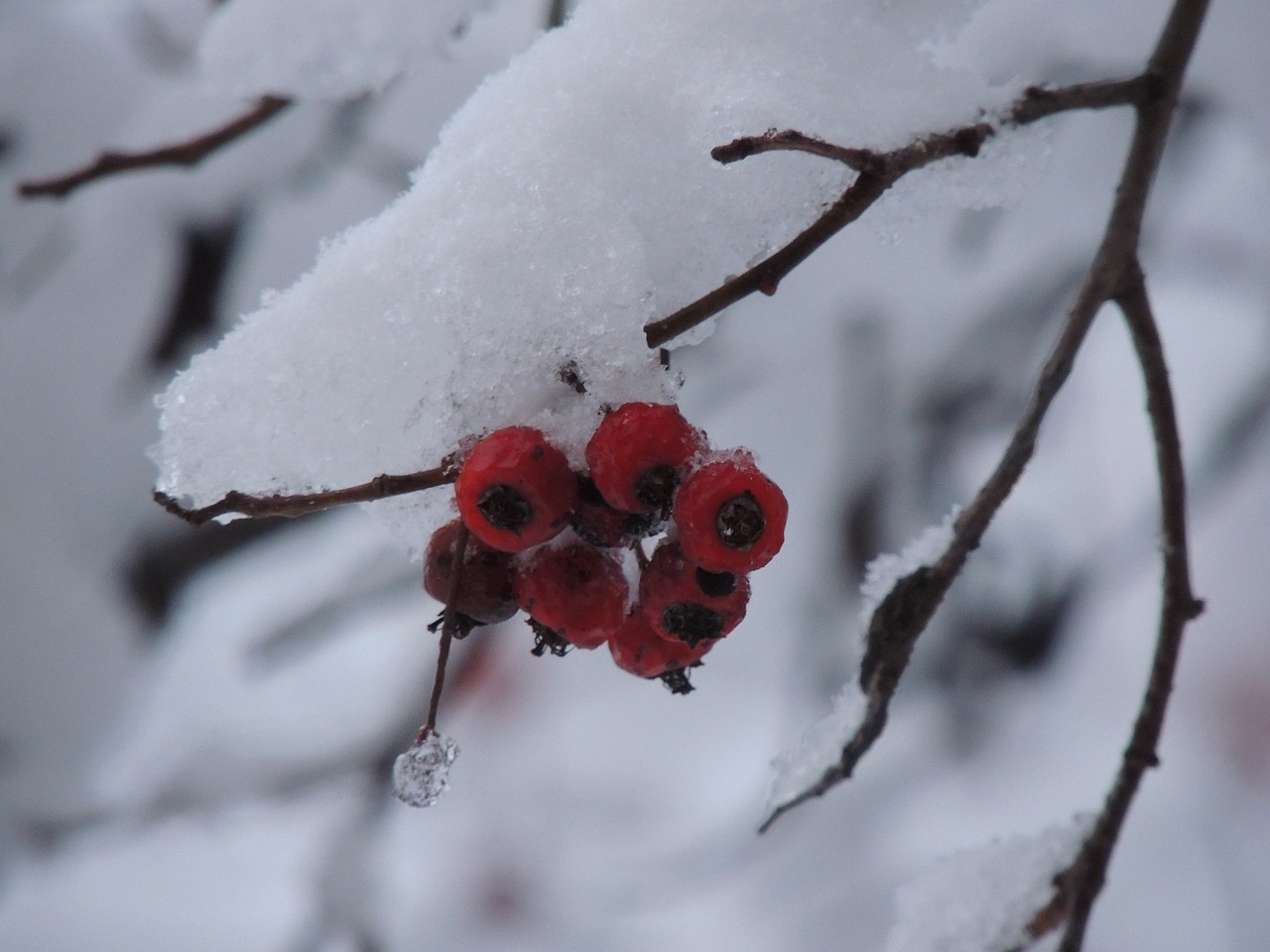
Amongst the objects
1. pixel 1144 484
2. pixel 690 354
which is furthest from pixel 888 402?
pixel 1144 484

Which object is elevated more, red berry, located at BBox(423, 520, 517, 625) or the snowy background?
red berry, located at BBox(423, 520, 517, 625)

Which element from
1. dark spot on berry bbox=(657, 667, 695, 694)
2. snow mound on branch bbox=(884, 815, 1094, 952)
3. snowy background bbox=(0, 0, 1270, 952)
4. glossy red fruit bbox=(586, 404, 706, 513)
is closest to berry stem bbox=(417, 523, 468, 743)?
glossy red fruit bbox=(586, 404, 706, 513)

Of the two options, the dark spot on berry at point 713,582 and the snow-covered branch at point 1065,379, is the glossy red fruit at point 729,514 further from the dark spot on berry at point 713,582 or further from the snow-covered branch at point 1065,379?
the snow-covered branch at point 1065,379

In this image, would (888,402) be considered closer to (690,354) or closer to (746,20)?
(690,354)

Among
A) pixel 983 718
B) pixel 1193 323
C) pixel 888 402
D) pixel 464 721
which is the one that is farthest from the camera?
pixel 464 721

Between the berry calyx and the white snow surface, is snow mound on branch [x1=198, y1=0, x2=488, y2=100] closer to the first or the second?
the berry calyx

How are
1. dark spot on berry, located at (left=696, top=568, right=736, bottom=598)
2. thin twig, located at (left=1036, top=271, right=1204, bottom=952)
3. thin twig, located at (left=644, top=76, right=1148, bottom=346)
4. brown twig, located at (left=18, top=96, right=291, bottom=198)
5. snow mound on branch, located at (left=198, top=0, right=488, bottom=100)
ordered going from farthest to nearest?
brown twig, located at (left=18, top=96, right=291, bottom=198) → snow mound on branch, located at (left=198, top=0, right=488, bottom=100) → thin twig, located at (left=1036, top=271, right=1204, bottom=952) → dark spot on berry, located at (left=696, top=568, right=736, bottom=598) → thin twig, located at (left=644, top=76, right=1148, bottom=346)

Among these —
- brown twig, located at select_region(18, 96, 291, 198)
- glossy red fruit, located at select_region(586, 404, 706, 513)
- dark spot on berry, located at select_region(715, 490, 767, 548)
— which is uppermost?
glossy red fruit, located at select_region(586, 404, 706, 513)
